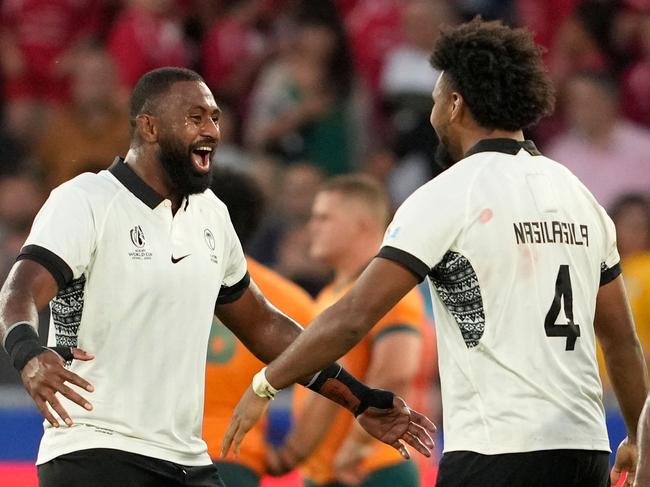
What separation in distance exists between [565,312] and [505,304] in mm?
218

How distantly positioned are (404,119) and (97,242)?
19.7 ft

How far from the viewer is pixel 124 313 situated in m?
4.87

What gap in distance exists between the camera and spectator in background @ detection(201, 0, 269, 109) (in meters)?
11.1

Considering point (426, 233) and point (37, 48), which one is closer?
point (426, 233)

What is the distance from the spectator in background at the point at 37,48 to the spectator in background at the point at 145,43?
46cm

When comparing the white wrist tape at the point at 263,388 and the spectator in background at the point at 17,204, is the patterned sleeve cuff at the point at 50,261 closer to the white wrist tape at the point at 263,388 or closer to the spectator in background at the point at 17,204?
the white wrist tape at the point at 263,388

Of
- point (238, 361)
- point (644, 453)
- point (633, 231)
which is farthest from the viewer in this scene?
point (633, 231)

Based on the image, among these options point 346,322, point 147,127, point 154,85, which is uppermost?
point 154,85

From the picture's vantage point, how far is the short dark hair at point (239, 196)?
22.4 ft

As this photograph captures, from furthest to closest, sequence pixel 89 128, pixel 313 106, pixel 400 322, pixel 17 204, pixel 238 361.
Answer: pixel 313 106
pixel 89 128
pixel 17 204
pixel 400 322
pixel 238 361

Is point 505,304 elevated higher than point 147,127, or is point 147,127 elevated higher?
point 147,127

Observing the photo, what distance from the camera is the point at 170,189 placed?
5.20m

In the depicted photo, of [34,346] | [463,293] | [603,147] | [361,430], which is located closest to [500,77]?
[463,293]

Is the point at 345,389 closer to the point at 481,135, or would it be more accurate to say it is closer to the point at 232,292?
the point at 232,292
